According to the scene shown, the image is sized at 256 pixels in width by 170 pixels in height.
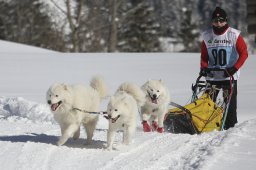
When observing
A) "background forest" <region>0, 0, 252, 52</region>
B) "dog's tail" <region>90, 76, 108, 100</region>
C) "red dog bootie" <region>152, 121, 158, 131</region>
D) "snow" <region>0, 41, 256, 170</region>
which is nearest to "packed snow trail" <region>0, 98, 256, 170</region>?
"snow" <region>0, 41, 256, 170</region>

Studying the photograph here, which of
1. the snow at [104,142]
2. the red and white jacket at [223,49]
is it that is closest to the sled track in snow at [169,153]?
the snow at [104,142]

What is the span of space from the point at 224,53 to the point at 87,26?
23.9 meters

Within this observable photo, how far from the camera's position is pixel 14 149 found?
6.17 meters

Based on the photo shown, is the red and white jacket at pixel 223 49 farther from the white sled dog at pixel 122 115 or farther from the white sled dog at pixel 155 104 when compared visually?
the white sled dog at pixel 122 115

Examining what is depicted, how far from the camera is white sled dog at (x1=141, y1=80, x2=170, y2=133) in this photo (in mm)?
7840

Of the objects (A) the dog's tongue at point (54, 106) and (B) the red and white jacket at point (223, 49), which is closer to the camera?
(A) the dog's tongue at point (54, 106)

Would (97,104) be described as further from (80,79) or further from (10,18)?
(10,18)

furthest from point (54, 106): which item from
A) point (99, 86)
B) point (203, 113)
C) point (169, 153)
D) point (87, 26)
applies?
point (87, 26)

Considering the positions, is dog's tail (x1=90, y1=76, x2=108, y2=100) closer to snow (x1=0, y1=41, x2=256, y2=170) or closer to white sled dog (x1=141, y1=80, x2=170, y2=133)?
snow (x1=0, y1=41, x2=256, y2=170)

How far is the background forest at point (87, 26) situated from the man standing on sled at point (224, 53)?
59.3 ft

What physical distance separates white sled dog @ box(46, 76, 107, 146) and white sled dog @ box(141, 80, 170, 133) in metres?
1.24

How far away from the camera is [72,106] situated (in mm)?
6320

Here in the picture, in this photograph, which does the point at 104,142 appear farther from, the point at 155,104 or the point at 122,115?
the point at 155,104

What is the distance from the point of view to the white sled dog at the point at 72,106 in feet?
20.2
